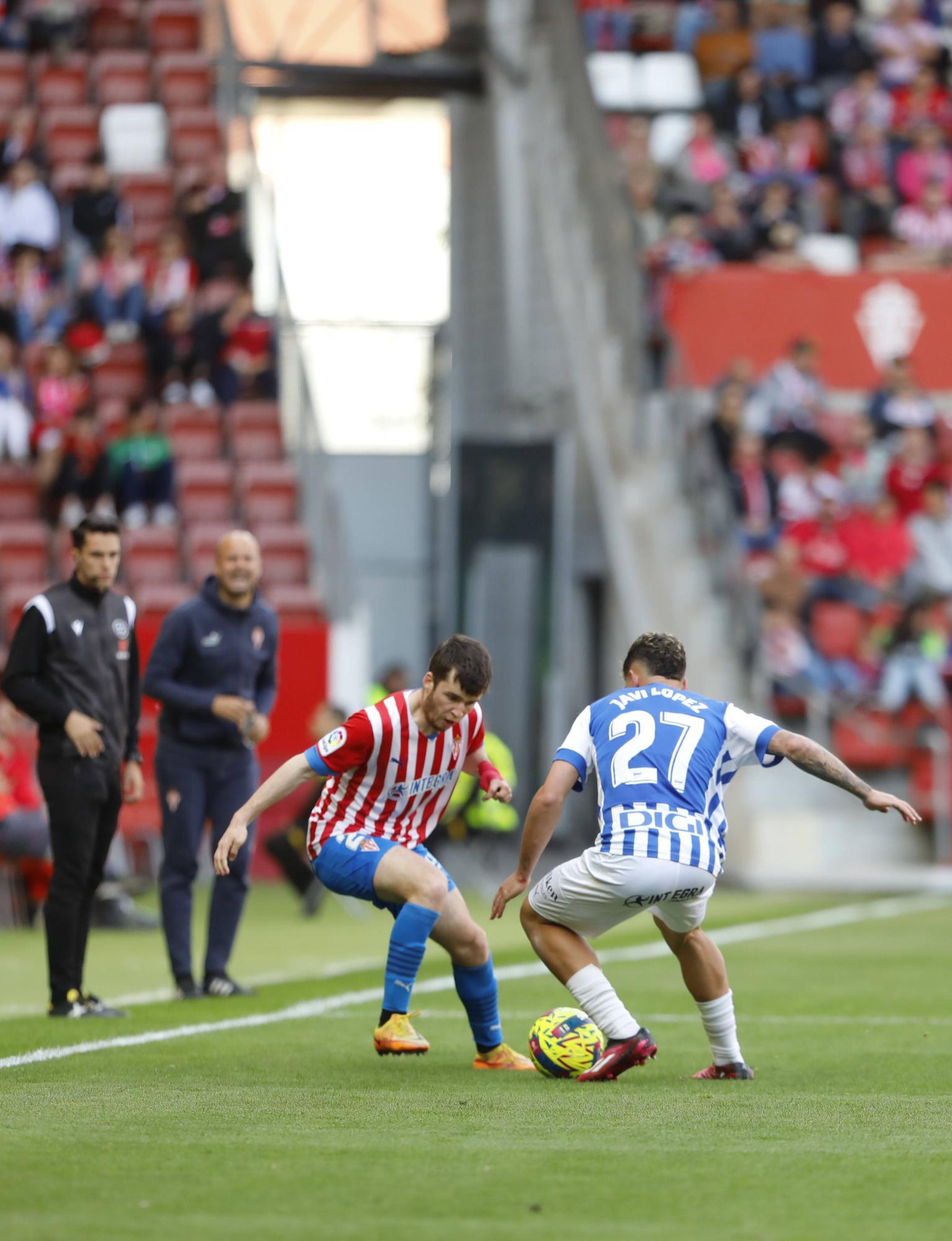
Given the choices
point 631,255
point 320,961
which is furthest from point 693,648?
point 320,961

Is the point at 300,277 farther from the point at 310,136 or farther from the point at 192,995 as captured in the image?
the point at 192,995

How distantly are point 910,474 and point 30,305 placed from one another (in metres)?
9.04

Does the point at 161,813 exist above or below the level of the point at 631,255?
below

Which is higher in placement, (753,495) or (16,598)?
(753,495)

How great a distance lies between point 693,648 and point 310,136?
405 inches

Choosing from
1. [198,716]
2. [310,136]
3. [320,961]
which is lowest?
[320,961]

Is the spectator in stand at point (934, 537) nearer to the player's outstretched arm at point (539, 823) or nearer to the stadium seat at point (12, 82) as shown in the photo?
the stadium seat at point (12, 82)

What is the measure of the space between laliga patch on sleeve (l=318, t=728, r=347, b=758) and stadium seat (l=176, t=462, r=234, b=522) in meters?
14.1

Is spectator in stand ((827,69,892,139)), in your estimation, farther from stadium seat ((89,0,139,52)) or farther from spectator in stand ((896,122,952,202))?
stadium seat ((89,0,139,52))

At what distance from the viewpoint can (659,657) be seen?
7344mm

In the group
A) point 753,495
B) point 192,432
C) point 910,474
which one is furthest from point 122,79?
point 910,474

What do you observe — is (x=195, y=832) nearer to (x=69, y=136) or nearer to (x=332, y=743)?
(x=332, y=743)

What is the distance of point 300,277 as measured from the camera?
88.0 feet

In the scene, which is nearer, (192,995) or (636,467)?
(192,995)
